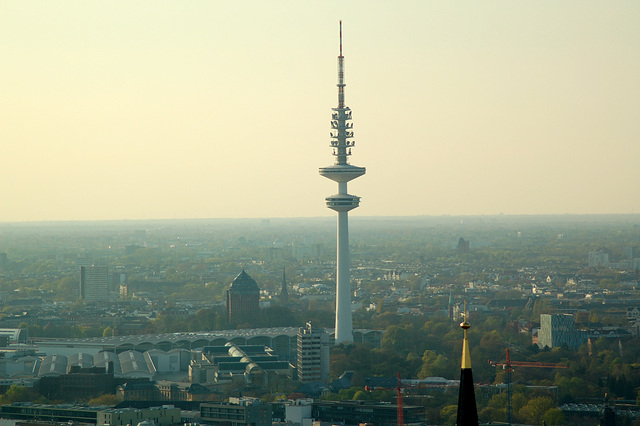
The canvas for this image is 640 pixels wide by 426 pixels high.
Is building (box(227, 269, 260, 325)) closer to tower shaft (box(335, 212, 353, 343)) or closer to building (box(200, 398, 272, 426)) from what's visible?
tower shaft (box(335, 212, 353, 343))

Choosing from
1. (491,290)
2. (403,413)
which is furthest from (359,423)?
(491,290)

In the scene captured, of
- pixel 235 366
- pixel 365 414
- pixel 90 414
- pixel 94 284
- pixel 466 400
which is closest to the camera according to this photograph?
pixel 466 400

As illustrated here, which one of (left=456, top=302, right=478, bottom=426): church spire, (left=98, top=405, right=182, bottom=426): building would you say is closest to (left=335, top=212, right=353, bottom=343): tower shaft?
(left=98, top=405, right=182, bottom=426): building

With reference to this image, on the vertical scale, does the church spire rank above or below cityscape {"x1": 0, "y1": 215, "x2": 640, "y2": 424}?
above

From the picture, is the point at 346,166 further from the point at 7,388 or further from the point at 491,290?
the point at 491,290

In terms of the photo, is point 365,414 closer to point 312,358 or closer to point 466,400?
point 312,358

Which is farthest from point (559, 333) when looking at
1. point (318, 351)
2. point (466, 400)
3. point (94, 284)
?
point (466, 400)
